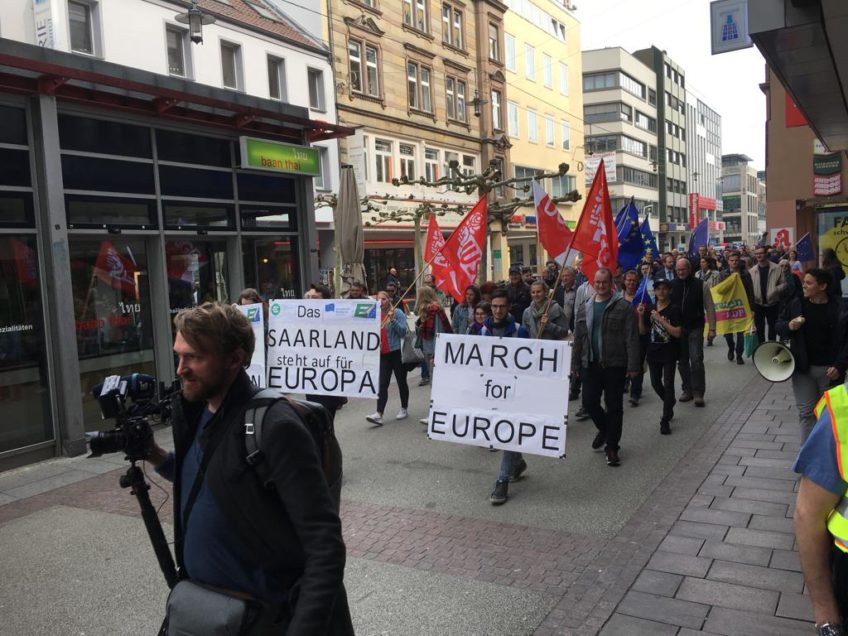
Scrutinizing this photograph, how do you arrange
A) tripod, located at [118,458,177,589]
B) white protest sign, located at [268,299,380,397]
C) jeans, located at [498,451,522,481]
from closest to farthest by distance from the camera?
tripod, located at [118,458,177,589] → jeans, located at [498,451,522,481] → white protest sign, located at [268,299,380,397]

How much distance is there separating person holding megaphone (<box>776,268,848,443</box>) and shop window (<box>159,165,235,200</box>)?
8008mm

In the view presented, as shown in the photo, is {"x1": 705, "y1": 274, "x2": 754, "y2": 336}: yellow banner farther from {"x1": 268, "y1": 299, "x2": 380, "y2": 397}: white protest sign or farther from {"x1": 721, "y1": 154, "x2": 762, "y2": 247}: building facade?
{"x1": 721, "y1": 154, "x2": 762, "y2": 247}: building facade

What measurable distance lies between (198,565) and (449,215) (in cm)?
3373

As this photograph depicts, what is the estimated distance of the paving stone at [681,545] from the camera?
4898mm

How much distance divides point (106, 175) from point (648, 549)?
26.0ft

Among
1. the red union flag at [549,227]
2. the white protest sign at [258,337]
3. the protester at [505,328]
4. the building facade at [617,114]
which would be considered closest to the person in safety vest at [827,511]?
the protester at [505,328]

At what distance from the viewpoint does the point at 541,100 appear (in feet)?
151

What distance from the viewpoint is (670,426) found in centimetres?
859

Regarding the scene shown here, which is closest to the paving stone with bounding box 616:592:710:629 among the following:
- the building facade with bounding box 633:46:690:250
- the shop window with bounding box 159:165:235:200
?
the shop window with bounding box 159:165:235:200

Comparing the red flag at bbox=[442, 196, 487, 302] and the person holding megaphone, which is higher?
the red flag at bbox=[442, 196, 487, 302]

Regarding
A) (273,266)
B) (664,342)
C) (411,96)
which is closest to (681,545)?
(664,342)

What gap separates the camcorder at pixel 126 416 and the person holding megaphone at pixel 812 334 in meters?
5.45

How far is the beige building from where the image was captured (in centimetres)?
2914

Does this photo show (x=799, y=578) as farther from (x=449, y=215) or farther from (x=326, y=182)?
(x=449, y=215)
